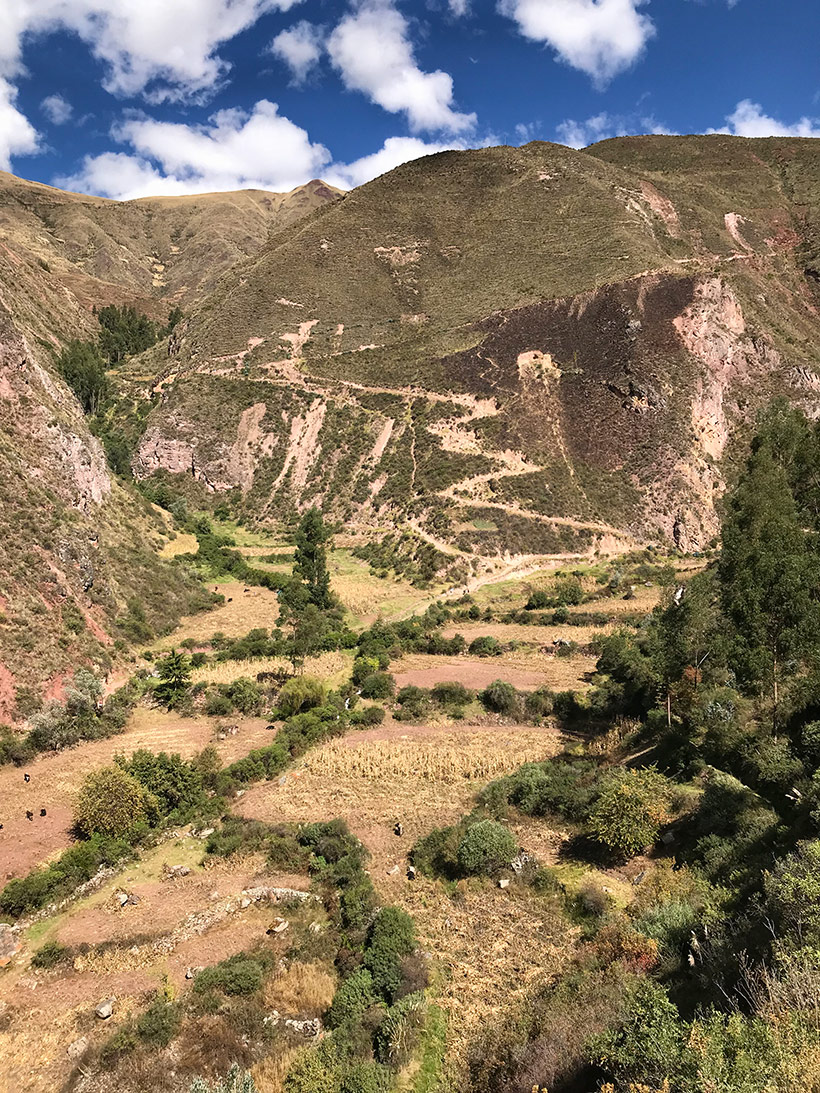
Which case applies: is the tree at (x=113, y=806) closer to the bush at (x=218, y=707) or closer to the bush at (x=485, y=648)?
the bush at (x=218, y=707)

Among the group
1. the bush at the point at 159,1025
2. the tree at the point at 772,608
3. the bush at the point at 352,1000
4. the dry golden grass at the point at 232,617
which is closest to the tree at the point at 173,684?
the dry golden grass at the point at 232,617

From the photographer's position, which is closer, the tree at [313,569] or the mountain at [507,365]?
the tree at [313,569]

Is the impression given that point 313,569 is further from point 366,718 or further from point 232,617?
point 366,718

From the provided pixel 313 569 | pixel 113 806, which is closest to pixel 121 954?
pixel 113 806

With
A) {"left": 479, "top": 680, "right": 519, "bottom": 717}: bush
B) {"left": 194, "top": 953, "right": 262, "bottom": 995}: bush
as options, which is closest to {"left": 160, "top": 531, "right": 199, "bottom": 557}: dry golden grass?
{"left": 479, "top": 680, "right": 519, "bottom": 717}: bush

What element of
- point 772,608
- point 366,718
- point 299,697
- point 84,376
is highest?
point 84,376

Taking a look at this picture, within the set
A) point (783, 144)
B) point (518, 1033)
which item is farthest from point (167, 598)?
point (783, 144)

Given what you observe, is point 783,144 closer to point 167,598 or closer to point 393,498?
point 393,498
